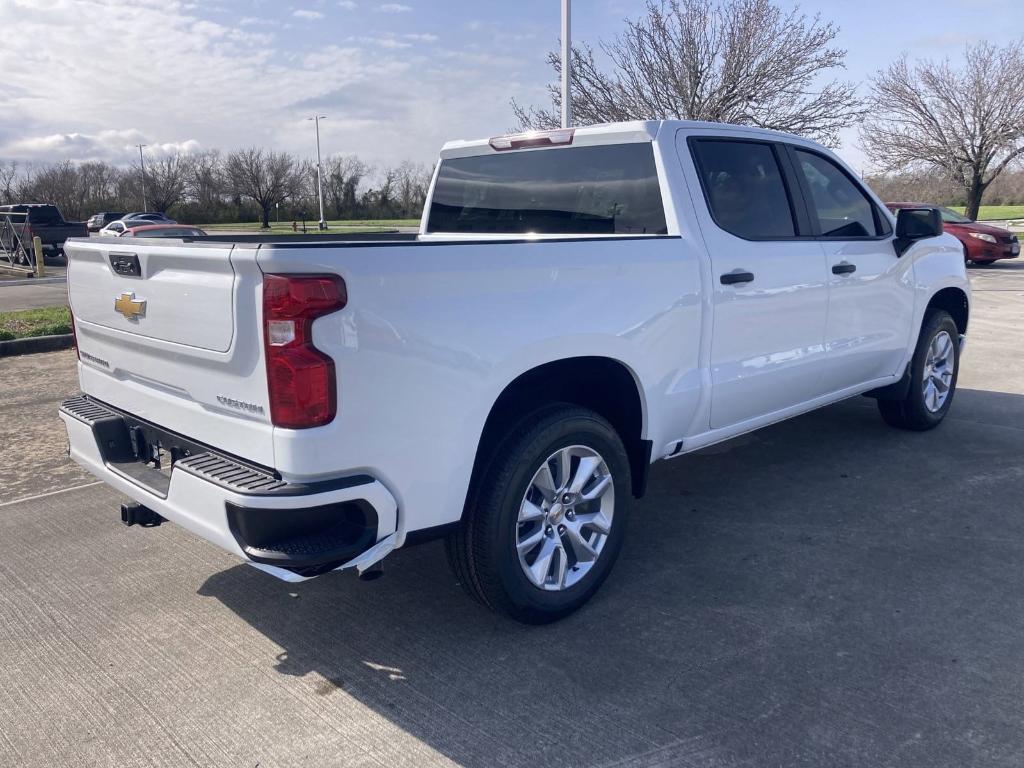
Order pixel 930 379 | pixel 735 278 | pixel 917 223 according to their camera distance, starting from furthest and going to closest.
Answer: pixel 930 379
pixel 917 223
pixel 735 278

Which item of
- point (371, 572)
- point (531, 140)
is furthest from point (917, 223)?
point (371, 572)

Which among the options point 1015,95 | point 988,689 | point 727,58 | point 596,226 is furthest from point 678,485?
point 1015,95

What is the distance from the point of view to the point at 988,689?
2930mm

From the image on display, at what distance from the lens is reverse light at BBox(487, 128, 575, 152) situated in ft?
14.4

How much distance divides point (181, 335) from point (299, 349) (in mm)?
616

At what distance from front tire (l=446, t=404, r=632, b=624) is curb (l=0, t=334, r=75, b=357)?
8037 millimetres

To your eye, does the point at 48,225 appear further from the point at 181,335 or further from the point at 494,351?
the point at 494,351

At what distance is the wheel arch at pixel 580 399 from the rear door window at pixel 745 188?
1.00 metres

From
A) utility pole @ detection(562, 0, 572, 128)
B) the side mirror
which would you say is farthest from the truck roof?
utility pole @ detection(562, 0, 572, 128)

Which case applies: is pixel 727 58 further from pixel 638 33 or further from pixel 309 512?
pixel 309 512

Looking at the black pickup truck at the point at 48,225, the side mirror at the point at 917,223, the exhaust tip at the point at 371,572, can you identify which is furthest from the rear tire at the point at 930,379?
the black pickup truck at the point at 48,225

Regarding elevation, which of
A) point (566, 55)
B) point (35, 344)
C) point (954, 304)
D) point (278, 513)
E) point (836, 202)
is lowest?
point (35, 344)

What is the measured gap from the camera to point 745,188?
14.3 ft

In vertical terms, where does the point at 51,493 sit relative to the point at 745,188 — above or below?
below
